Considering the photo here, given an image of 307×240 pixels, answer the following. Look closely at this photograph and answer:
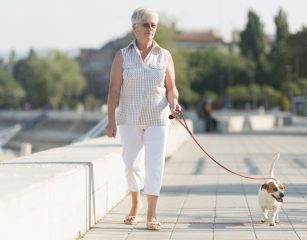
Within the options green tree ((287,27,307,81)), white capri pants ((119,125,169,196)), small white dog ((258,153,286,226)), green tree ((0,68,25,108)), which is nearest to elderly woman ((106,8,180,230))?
white capri pants ((119,125,169,196))

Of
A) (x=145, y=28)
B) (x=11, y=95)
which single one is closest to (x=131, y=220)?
(x=145, y=28)

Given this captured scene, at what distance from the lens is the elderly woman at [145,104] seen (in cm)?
893

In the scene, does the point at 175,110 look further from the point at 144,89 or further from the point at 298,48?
the point at 298,48

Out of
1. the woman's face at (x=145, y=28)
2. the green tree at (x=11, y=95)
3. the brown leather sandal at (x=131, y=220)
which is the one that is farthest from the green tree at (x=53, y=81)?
the woman's face at (x=145, y=28)

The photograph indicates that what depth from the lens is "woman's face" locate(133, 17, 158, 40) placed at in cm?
875

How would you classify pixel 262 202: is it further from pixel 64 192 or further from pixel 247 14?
pixel 247 14

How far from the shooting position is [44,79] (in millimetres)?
132000

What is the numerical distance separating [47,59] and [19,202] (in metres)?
131

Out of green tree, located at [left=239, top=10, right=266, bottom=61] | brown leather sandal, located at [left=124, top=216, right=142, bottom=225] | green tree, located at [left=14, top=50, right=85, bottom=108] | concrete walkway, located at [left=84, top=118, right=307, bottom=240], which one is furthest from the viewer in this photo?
green tree, located at [left=14, top=50, right=85, bottom=108]

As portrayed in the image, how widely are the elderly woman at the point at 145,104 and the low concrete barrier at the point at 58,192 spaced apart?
497 millimetres

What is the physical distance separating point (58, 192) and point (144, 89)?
202 centimetres

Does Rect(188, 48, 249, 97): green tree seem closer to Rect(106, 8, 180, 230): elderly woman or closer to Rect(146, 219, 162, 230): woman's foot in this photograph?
Rect(106, 8, 180, 230): elderly woman

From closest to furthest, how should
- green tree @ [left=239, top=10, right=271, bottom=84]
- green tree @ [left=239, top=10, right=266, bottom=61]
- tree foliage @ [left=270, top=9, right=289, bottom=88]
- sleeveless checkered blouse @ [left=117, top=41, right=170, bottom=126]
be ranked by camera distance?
1. sleeveless checkered blouse @ [left=117, top=41, right=170, bottom=126]
2. tree foliage @ [left=270, top=9, right=289, bottom=88]
3. green tree @ [left=239, top=10, right=266, bottom=61]
4. green tree @ [left=239, top=10, right=271, bottom=84]

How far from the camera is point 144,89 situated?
8.97 metres
